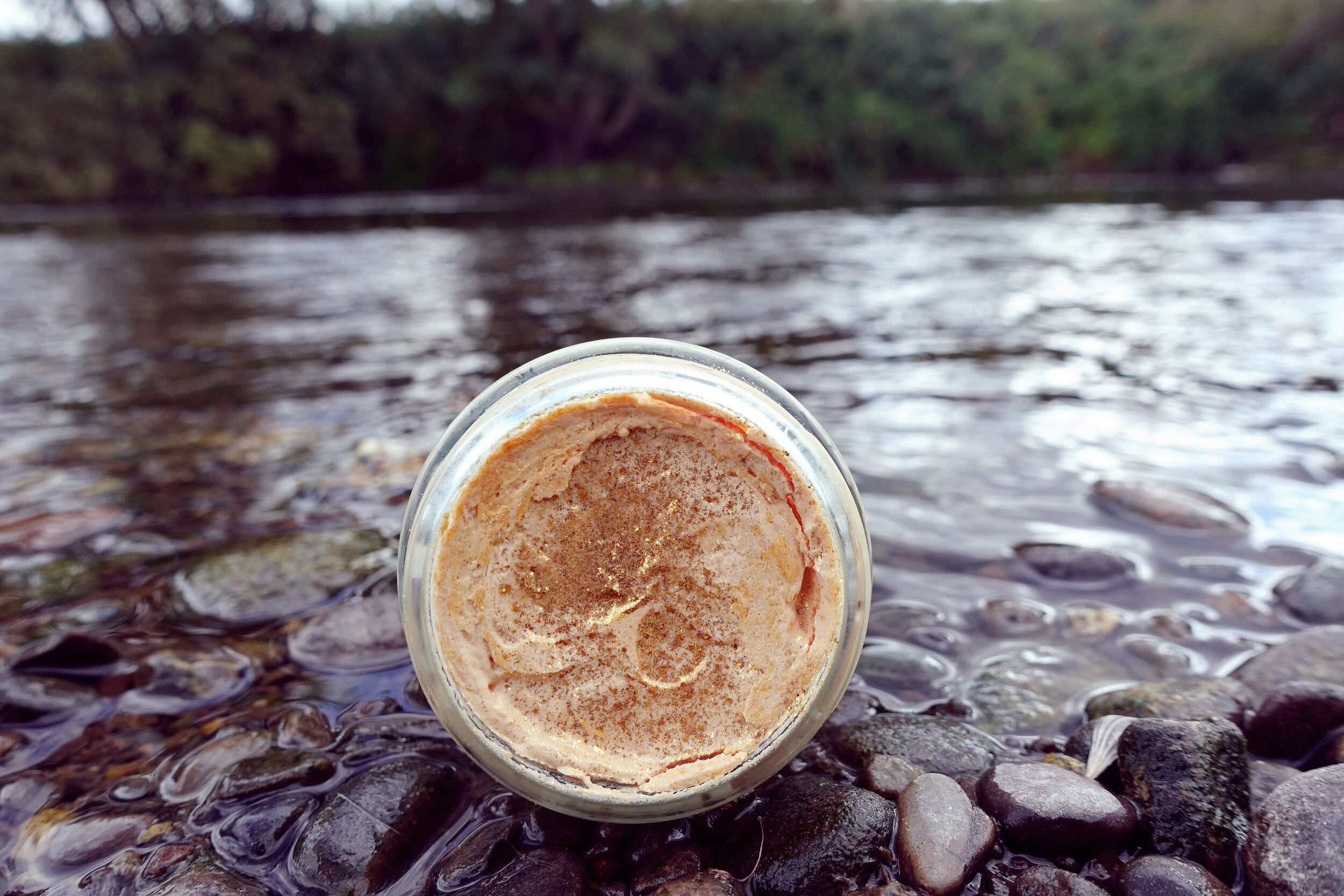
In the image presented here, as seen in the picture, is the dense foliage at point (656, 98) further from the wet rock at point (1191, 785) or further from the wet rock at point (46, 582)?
the wet rock at point (1191, 785)

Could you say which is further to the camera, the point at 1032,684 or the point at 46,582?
the point at 46,582

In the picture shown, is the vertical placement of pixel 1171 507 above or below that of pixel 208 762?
below

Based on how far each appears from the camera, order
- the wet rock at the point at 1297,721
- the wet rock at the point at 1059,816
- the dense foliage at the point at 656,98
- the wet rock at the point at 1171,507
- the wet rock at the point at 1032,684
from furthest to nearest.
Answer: the dense foliage at the point at 656,98, the wet rock at the point at 1171,507, the wet rock at the point at 1032,684, the wet rock at the point at 1297,721, the wet rock at the point at 1059,816

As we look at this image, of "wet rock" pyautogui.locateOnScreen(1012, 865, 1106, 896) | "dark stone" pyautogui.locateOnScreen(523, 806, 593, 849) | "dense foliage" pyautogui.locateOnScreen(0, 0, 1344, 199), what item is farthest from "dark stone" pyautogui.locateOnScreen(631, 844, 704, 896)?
"dense foliage" pyautogui.locateOnScreen(0, 0, 1344, 199)

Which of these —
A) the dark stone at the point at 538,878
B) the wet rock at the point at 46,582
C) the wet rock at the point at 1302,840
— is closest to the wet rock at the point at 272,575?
the wet rock at the point at 46,582

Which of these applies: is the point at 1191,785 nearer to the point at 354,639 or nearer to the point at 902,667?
the point at 902,667

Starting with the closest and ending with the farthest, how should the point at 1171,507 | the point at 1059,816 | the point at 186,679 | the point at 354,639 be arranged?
the point at 1059,816, the point at 186,679, the point at 354,639, the point at 1171,507

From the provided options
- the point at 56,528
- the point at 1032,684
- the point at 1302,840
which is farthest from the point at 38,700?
the point at 1302,840

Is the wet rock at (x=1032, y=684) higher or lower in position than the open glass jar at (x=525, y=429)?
lower
